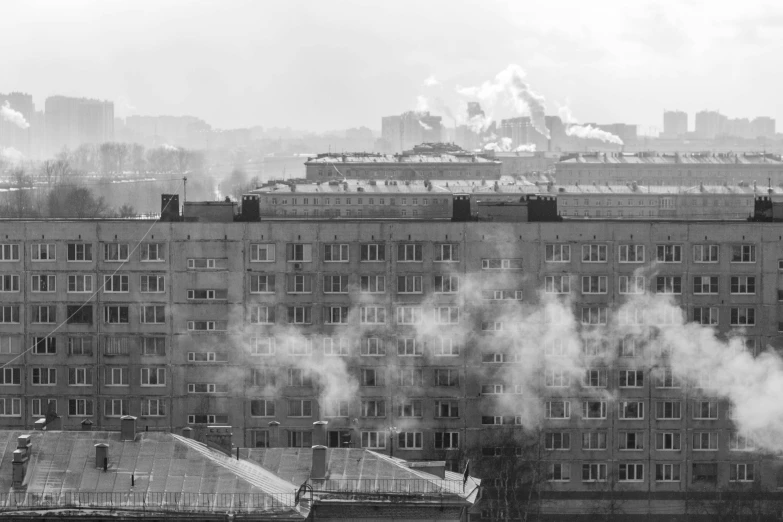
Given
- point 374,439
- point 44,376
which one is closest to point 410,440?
point 374,439

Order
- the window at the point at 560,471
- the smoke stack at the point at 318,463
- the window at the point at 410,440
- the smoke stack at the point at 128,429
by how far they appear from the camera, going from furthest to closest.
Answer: the window at the point at 410,440, the window at the point at 560,471, the smoke stack at the point at 318,463, the smoke stack at the point at 128,429

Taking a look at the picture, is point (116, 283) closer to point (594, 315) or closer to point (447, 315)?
point (447, 315)

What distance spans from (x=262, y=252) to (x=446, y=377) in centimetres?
758

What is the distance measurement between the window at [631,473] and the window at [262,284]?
1325 centimetres

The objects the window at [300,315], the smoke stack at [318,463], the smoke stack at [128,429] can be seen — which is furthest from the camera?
the window at [300,315]

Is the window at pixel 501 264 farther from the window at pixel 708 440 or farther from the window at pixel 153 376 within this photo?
the window at pixel 153 376

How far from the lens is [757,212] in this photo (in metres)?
59.0

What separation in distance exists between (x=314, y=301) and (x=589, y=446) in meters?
10.5

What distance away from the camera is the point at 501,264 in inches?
2191

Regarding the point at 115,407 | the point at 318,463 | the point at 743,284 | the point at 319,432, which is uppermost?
the point at 743,284

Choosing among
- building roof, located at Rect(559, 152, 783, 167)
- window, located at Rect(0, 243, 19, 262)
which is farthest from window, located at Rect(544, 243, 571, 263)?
building roof, located at Rect(559, 152, 783, 167)

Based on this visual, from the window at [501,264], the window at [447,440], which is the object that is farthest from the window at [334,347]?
the window at [501,264]

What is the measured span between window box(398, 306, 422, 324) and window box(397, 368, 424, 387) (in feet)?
5.37

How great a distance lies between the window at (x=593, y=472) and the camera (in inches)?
2160
